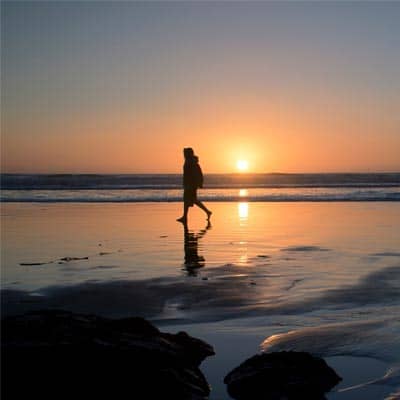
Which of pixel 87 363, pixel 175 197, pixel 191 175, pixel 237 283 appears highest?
pixel 191 175

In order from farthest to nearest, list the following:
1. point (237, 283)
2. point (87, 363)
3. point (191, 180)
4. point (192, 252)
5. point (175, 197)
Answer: point (175, 197), point (191, 180), point (192, 252), point (237, 283), point (87, 363)

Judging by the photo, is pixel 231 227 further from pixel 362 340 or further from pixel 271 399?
pixel 271 399

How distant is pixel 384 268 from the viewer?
8.78 metres

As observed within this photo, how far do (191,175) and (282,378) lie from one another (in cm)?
1294

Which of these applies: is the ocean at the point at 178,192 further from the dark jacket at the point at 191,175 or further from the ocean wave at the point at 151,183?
the dark jacket at the point at 191,175

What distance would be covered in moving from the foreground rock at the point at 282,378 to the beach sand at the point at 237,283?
12 cm

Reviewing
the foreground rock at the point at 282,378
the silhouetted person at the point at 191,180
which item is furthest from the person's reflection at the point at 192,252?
the foreground rock at the point at 282,378

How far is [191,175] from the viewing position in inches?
659

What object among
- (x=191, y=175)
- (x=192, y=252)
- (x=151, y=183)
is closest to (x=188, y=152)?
(x=191, y=175)

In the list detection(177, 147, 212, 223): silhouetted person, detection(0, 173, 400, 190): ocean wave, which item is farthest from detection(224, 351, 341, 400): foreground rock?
detection(0, 173, 400, 190): ocean wave

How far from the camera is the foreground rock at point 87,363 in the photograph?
11.7ft

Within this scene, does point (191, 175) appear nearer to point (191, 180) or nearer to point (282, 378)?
point (191, 180)

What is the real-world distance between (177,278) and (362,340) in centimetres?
359

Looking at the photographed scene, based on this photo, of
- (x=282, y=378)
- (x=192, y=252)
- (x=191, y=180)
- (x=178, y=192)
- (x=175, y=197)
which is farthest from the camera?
(x=178, y=192)
